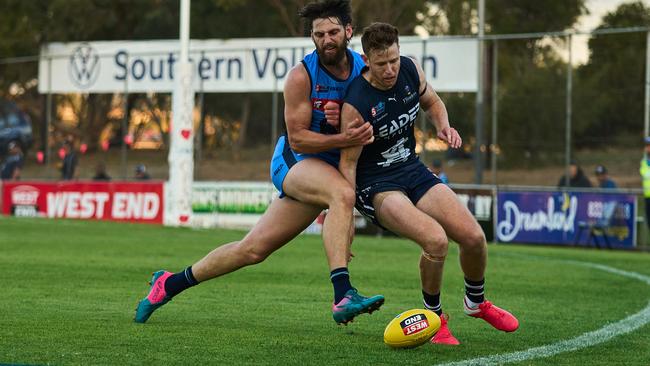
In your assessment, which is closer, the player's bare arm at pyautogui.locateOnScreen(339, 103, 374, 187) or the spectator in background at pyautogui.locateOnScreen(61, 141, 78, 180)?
the player's bare arm at pyautogui.locateOnScreen(339, 103, 374, 187)

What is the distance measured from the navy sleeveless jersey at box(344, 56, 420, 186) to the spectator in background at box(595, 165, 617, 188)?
56.2 feet

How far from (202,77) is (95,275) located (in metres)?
16.7

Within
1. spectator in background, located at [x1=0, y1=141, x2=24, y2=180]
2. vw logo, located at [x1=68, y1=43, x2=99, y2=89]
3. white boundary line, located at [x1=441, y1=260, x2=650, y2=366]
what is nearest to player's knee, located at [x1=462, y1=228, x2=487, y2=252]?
white boundary line, located at [x1=441, y1=260, x2=650, y2=366]

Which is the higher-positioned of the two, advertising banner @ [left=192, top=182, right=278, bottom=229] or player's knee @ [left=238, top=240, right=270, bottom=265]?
player's knee @ [left=238, top=240, right=270, bottom=265]

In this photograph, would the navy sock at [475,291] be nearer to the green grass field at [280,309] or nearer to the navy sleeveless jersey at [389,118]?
the green grass field at [280,309]

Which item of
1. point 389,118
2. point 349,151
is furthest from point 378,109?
point 349,151

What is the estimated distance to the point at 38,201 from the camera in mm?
29859

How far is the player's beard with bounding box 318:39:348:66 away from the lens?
7.84 m

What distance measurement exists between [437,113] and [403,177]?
58cm

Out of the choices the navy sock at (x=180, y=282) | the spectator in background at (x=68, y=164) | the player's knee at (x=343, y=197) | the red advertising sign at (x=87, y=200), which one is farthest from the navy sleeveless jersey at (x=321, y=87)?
the spectator in background at (x=68, y=164)

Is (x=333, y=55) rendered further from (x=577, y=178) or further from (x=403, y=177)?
(x=577, y=178)

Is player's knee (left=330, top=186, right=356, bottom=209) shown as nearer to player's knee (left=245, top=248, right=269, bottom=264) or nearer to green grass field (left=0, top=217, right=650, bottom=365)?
player's knee (left=245, top=248, right=269, bottom=264)

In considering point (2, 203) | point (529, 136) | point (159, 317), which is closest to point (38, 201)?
point (2, 203)

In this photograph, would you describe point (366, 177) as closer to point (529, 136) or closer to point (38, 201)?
point (529, 136)
